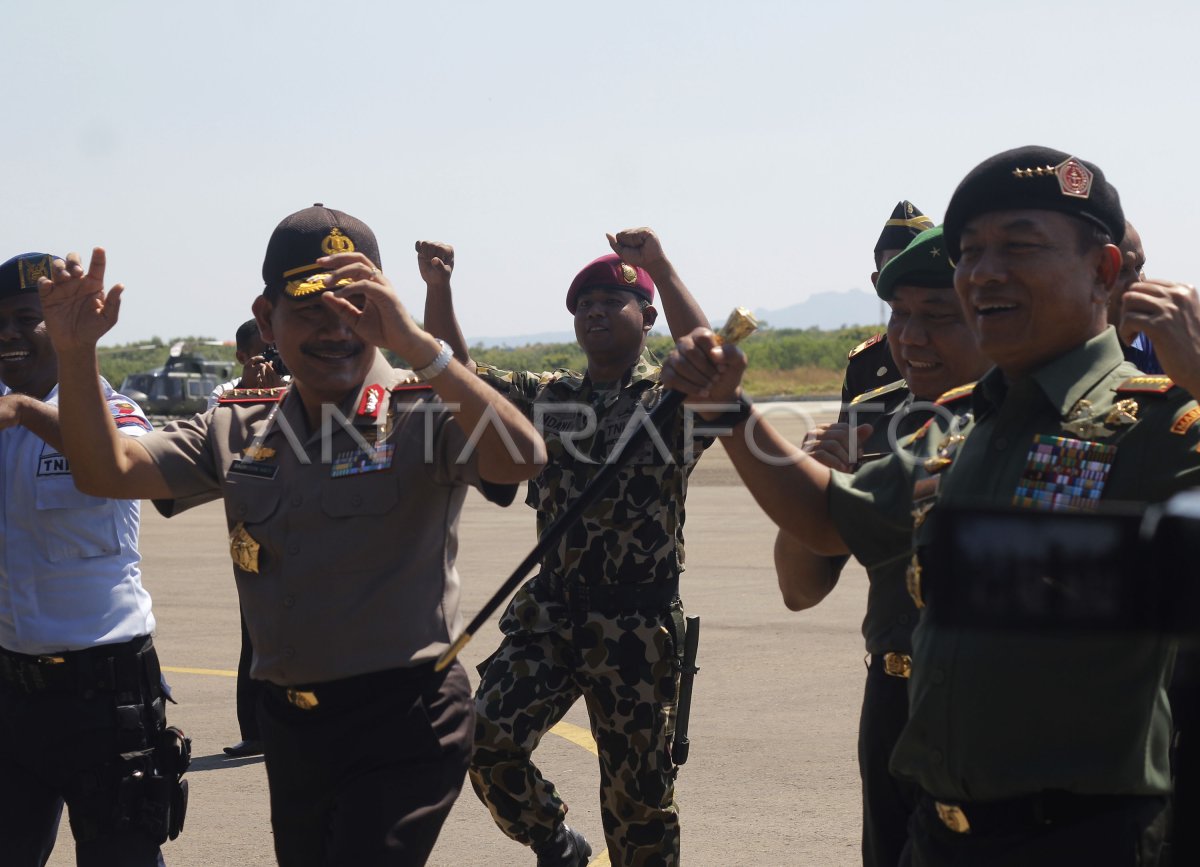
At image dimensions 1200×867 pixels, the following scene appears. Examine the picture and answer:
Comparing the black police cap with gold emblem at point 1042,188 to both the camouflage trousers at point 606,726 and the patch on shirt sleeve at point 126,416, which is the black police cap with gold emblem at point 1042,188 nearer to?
the patch on shirt sleeve at point 126,416

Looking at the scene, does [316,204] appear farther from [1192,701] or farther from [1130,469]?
[1192,701]

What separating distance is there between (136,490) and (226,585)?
376 inches

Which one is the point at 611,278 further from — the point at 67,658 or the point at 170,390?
the point at 170,390

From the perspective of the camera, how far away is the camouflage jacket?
5.55m

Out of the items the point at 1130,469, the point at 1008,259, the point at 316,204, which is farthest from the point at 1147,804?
the point at 316,204

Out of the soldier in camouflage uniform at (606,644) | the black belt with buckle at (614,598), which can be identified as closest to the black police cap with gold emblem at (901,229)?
the soldier in camouflage uniform at (606,644)

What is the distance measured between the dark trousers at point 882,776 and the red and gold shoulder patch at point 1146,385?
1371 mm

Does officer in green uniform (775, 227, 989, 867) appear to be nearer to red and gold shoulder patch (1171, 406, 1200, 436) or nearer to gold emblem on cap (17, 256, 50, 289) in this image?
red and gold shoulder patch (1171, 406, 1200, 436)

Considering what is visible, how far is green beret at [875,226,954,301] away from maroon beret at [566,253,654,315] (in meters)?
1.95

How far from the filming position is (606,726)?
5.47 m

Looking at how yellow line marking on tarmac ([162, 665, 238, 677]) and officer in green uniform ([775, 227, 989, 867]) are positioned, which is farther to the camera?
yellow line marking on tarmac ([162, 665, 238, 677])

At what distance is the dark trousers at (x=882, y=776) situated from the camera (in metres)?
3.90

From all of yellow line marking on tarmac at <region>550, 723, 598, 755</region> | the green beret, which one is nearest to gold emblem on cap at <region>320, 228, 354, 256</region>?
the green beret

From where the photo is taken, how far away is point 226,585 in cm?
1338
